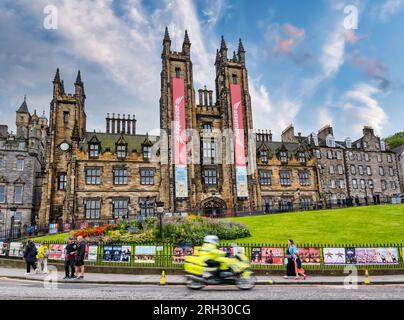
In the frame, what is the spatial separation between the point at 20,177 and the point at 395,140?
79.2 meters

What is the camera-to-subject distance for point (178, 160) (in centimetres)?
4191

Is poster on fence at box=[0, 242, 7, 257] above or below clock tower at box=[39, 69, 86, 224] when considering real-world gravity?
below

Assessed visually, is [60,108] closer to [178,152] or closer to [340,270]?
[178,152]

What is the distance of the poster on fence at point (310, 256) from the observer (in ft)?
52.7

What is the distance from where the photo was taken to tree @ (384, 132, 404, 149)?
76.3 metres

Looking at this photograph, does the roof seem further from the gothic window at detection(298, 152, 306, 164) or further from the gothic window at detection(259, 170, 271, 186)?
the gothic window at detection(298, 152, 306, 164)

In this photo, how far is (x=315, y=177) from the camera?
50562mm

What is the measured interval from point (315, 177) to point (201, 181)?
754 inches

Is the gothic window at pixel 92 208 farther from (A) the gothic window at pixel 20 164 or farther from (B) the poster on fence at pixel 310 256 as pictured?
(B) the poster on fence at pixel 310 256

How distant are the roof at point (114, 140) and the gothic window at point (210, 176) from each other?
8.71 m

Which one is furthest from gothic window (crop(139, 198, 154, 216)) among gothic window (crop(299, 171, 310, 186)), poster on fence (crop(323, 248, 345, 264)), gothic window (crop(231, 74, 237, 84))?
poster on fence (crop(323, 248, 345, 264))

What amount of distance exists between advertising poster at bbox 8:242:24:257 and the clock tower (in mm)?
17319

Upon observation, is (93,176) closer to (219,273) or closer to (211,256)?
(211,256)

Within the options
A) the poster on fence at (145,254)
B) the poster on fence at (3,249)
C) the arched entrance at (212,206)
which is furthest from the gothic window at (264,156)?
the poster on fence at (3,249)
